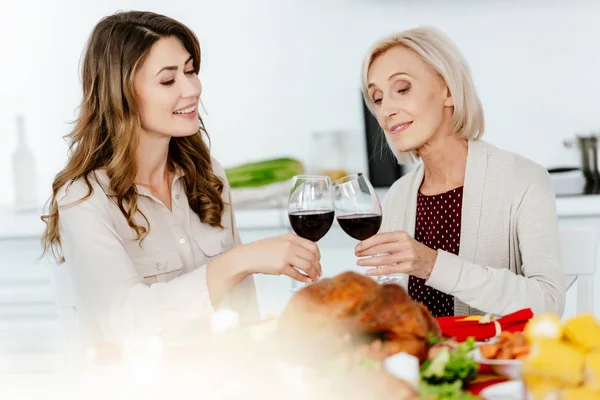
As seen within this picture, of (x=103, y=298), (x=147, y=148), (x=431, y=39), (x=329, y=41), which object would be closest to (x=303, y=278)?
(x=103, y=298)

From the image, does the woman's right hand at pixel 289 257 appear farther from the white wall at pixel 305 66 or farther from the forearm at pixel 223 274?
the white wall at pixel 305 66

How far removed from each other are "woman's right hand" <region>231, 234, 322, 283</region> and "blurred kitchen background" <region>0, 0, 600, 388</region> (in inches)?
62.1

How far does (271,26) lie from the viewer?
3.64 metres

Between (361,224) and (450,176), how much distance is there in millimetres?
684

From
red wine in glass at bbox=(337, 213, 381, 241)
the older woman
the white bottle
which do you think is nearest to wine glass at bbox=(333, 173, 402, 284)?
red wine in glass at bbox=(337, 213, 381, 241)

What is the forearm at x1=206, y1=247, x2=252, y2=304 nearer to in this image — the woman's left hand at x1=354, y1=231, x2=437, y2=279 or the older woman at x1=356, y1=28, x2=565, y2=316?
the woman's left hand at x1=354, y1=231, x2=437, y2=279

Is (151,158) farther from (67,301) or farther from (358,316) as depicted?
(358,316)

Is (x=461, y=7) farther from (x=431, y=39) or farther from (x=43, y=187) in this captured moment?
(x=43, y=187)

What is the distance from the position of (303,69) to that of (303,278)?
2407 millimetres

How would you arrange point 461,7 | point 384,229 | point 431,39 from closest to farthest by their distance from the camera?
point 431,39 < point 384,229 < point 461,7

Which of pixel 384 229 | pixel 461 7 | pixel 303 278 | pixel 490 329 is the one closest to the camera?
pixel 490 329

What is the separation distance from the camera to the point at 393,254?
139 centimetres

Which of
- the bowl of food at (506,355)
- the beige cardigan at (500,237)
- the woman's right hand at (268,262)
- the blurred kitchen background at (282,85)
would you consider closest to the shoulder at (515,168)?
the beige cardigan at (500,237)

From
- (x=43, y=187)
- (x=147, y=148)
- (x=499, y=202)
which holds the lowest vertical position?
(x=43, y=187)
